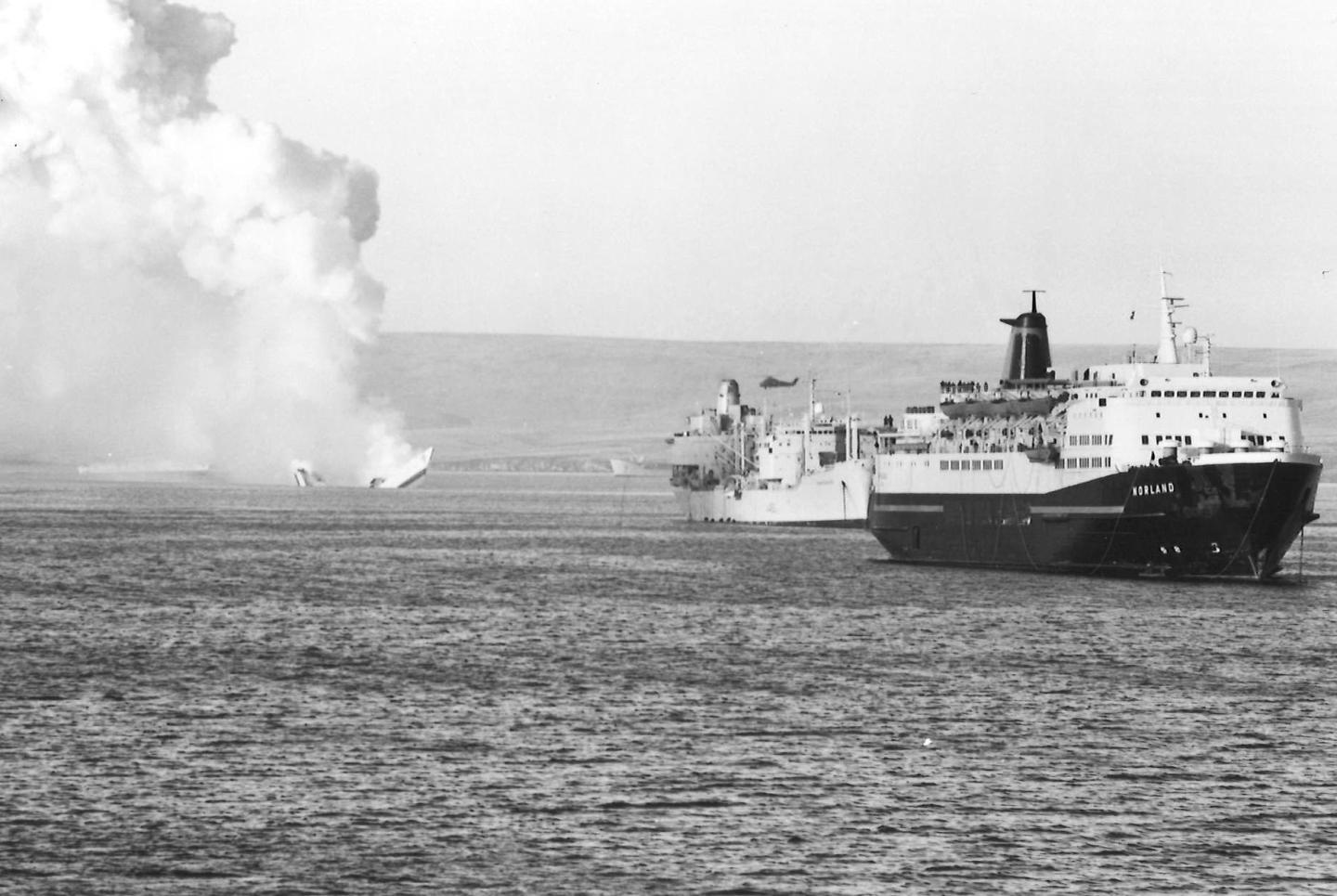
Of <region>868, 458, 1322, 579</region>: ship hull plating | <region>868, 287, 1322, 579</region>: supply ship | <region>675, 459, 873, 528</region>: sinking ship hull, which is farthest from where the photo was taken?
<region>675, 459, 873, 528</region>: sinking ship hull

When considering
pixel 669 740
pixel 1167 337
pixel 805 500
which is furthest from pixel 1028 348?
pixel 669 740

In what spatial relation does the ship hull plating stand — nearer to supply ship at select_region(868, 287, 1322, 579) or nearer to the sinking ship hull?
supply ship at select_region(868, 287, 1322, 579)

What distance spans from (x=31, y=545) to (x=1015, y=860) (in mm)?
93973

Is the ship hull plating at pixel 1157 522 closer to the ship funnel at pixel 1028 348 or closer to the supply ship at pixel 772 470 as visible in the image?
the ship funnel at pixel 1028 348

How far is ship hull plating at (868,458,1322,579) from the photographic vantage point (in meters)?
77.2

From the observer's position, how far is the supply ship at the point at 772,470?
148250mm

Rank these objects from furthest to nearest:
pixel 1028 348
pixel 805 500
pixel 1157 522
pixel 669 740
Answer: pixel 805 500
pixel 1028 348
pixel 1157 522
pixel 669 740

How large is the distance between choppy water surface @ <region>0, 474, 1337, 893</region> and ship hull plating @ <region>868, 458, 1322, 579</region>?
192 cm

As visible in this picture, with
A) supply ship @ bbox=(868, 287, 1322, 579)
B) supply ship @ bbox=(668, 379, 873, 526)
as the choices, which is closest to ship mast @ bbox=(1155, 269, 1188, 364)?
supply ship @ bbox=(868, 287, 1322, 579)

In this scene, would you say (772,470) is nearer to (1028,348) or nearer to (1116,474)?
(1028,348)

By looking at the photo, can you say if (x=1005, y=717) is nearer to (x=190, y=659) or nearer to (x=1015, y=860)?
(x=1015, y=860)

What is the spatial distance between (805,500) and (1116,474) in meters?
71.8

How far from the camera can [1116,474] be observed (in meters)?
80.6

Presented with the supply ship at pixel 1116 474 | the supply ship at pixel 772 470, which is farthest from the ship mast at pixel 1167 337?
the supply ship at pixel 772 470
